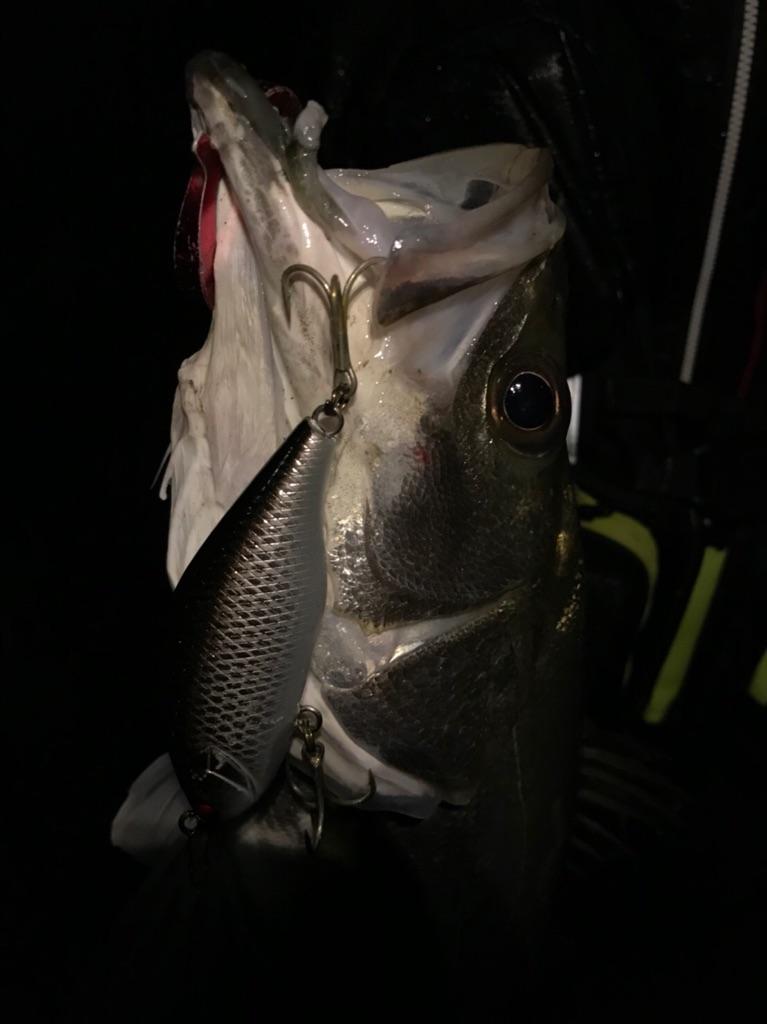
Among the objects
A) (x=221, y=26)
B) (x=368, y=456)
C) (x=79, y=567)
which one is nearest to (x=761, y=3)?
(x=221, y=26)

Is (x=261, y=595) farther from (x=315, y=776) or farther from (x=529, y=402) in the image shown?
(x=529, y=402)

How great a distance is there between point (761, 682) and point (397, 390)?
110 centimetres

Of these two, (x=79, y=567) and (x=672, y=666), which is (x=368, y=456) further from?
(x=672, y=666)

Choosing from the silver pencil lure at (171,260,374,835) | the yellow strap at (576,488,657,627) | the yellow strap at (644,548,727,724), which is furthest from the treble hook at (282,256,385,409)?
the yellow strap at (644,548,727,724)

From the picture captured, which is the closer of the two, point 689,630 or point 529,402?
point 529,402

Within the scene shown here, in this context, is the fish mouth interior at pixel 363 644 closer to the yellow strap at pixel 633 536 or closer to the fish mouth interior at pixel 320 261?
the fish mouth interior at pixel 320 261

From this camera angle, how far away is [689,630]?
1.49 meters

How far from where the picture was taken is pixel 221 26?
3.98ft

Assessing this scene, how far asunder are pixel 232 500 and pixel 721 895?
4.96 ft

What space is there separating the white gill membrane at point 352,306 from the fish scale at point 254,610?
0.04 meters

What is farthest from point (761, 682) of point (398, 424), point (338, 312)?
point (338, 312)

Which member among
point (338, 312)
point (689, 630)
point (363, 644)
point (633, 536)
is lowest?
point (689, 630)

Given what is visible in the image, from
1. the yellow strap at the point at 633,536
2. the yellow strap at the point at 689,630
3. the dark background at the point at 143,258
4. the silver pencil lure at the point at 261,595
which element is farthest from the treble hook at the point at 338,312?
the yellow strap at the point at 689,630

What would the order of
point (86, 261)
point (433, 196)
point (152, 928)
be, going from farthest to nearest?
point (86, 261) < point (152, 928) < point (433, 196)
